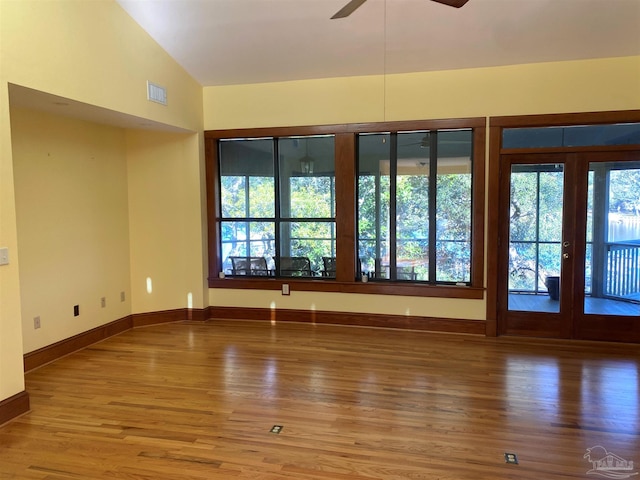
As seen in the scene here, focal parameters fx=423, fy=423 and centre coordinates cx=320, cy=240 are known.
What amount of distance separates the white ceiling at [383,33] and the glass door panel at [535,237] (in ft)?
4.28

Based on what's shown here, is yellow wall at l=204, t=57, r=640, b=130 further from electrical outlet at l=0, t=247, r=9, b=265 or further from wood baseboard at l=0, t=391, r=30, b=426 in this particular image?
wood baseboard at l=0, t=391, r=30, b=426

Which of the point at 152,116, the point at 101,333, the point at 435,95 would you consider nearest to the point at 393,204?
the point at 435,95

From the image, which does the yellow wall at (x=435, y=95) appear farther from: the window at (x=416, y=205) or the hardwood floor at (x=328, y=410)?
the hardwood floor at (x=328, y=410)

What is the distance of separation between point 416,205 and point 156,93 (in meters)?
3.26

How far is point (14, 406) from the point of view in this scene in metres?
3.12

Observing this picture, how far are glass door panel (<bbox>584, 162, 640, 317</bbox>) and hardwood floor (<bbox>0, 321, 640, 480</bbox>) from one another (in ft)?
1.71

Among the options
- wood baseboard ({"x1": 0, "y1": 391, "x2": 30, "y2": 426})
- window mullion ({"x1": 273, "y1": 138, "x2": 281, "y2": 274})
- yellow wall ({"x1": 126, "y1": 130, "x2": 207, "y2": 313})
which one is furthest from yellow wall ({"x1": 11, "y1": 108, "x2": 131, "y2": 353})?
window mullion ({"x1": 273, "y1": 138, "x2": 281, "y2": 274})

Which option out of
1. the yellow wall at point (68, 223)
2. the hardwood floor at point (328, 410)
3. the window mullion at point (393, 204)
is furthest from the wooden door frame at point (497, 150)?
the yellow wall at point (68, 223)

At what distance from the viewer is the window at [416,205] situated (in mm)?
5117

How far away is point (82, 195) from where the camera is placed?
4750 mm

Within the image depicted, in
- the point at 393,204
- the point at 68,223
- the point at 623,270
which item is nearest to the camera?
the point at 68,223

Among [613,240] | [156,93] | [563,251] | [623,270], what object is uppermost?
[156,93]

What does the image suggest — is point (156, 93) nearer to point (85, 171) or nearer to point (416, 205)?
point (85, 171)

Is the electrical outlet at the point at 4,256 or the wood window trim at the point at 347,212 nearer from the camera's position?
the electrical outlet at the point at 4,256
